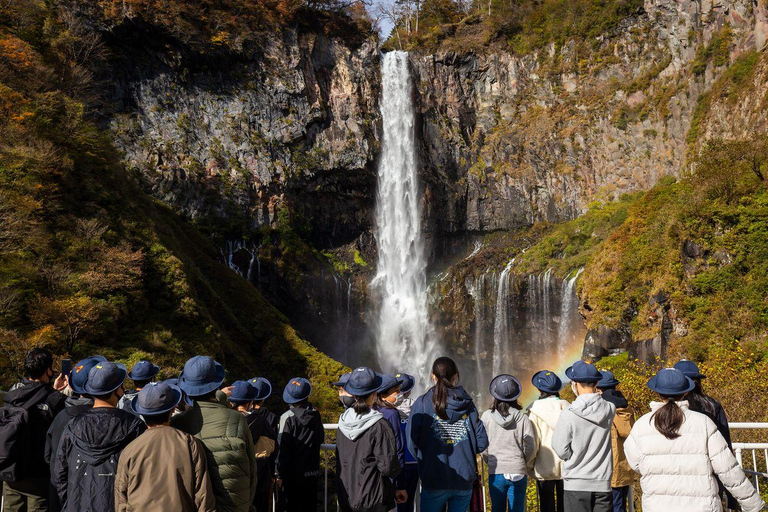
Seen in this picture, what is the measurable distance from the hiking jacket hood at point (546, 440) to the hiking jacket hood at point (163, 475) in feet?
10.1

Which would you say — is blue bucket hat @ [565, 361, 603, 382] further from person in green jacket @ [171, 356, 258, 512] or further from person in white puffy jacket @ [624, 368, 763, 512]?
person in green jacket @ [171, 356, 258, 512]

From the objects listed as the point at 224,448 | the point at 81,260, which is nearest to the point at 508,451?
the point at 224,448

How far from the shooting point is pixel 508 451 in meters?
4.89

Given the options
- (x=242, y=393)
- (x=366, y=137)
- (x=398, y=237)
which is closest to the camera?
(x=242, y=393)

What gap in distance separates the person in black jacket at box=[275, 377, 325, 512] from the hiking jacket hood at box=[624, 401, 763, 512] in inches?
113

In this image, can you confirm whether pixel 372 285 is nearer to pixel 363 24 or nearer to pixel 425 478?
pixel 363 24

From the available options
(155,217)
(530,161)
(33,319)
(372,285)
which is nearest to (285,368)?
(155,217)

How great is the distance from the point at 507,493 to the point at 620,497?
1175 millimetres

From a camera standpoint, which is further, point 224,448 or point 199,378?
point 199,378

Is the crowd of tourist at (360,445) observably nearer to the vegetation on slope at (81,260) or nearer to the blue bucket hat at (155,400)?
the blue bucket hat at (155,400)

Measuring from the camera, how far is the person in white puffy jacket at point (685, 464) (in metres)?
3.67

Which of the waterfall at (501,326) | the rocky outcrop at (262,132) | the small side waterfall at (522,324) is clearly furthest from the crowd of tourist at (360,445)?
the rocky outcrop at (262,132)

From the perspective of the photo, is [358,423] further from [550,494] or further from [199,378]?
[550,494]

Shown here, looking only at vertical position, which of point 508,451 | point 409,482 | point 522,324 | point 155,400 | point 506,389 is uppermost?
point 155,400
